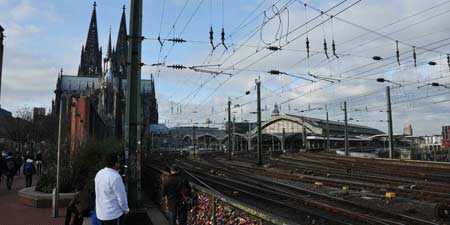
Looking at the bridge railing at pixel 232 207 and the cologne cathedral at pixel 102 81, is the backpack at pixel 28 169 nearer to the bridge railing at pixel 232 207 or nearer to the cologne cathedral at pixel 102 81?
the bridge railing at pixel 232 207

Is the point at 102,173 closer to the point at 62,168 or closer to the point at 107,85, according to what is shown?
the point at 62,168

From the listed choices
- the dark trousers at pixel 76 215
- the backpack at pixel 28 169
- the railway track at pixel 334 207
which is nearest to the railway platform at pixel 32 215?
the dark trousers at pixel 76 215

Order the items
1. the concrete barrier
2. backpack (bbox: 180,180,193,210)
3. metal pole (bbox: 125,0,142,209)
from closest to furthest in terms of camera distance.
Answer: backpack (bbox: 180,180,193,210), metal pole (bbox: 125,0,142,209), the concrete barrier

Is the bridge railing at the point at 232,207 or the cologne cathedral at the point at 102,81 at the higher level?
the cologne cathedral at the point at 102,81

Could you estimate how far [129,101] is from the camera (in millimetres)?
12219

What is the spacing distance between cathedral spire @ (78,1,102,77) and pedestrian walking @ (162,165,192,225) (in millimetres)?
114459

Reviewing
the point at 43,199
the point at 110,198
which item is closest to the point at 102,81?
the point at 43,199

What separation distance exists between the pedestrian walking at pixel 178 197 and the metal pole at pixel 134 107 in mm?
3478

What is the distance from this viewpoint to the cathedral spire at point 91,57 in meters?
118

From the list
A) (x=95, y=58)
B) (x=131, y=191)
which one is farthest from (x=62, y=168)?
(x=95, y=58)

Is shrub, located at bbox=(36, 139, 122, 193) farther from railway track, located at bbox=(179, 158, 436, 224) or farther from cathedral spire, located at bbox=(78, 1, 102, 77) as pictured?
cathedral spire, located at bbox=(78, 1, 102, 77)

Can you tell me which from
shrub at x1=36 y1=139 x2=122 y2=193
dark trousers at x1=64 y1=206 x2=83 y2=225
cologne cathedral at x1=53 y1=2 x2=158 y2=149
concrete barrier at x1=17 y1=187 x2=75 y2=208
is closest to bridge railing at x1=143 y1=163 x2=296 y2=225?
dark trousers at x1=64 y1=206 x2=83 y2=225

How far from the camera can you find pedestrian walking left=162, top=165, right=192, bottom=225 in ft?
27.4

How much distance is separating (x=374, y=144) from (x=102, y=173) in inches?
4254
